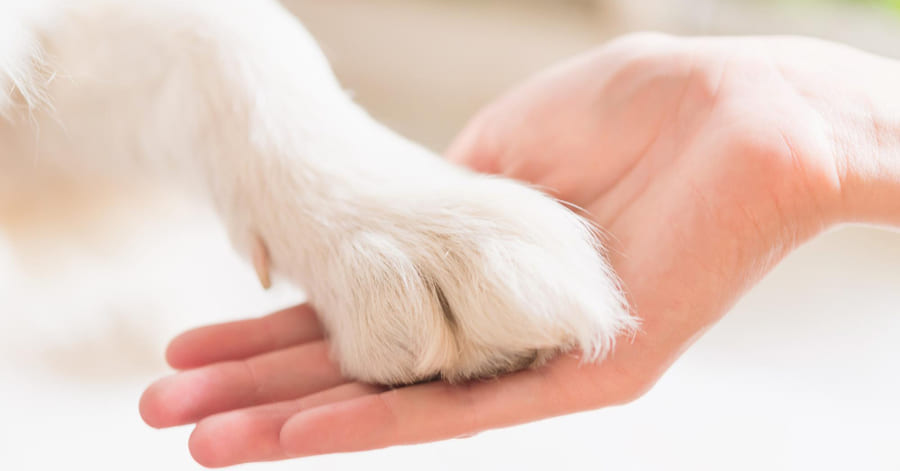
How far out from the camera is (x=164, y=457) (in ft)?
2.84

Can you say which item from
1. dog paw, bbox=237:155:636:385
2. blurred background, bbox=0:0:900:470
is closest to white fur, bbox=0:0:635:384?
dog paw, bbox=237:155:636:385

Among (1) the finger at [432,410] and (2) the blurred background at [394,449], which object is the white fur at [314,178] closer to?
(1) the finger at [432,410]

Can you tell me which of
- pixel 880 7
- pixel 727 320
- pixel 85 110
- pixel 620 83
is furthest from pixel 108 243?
pixel 880 7

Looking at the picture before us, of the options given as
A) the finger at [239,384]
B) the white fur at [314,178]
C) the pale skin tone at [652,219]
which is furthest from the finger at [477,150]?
the finger at [239,384]

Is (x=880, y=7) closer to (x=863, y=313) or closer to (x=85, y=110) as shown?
(x=863, y=313)

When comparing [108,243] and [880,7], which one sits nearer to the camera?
[108,243]

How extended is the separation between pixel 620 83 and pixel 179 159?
0.44 m

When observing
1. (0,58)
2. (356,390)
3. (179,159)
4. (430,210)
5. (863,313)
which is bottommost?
(863,313)

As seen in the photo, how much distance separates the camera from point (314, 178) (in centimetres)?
71

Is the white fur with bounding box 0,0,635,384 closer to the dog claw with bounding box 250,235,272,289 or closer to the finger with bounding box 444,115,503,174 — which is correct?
the dog claw with bounding box 250,235,272,289

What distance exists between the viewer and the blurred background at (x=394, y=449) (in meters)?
0.89

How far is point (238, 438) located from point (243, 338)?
0.58ft

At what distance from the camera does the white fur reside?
618 millimetres

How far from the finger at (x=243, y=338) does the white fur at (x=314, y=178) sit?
0.08 m
